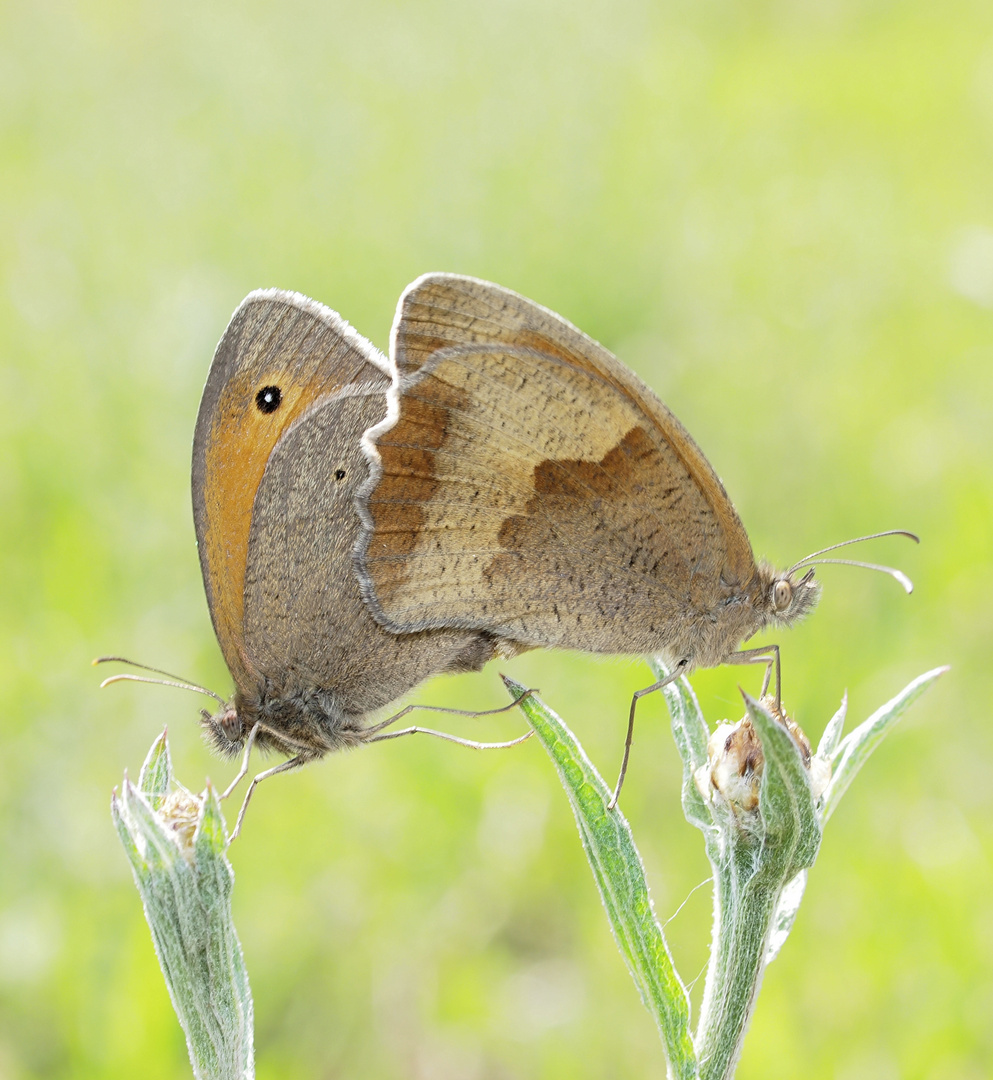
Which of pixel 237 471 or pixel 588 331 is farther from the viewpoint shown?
pixel 588 331

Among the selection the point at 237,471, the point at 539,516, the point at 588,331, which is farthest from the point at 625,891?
the point at 588,331

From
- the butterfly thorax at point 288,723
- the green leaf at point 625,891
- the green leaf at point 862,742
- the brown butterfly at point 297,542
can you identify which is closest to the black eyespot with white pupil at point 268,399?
the brown butterfly at point 297,542

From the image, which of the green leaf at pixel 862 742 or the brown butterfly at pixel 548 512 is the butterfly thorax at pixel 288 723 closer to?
the brown butterfly at pixel 548 512

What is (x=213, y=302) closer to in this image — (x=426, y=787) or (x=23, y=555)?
(x=23, y=555)

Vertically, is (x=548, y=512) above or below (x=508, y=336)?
below

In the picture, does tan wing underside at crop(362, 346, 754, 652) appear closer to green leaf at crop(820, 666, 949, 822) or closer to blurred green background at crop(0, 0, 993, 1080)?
green leaf at crop(820, 666, 949, 822)

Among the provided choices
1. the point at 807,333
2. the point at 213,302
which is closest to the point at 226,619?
the point at 213,302

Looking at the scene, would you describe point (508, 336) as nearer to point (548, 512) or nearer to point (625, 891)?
point (548, 512)
